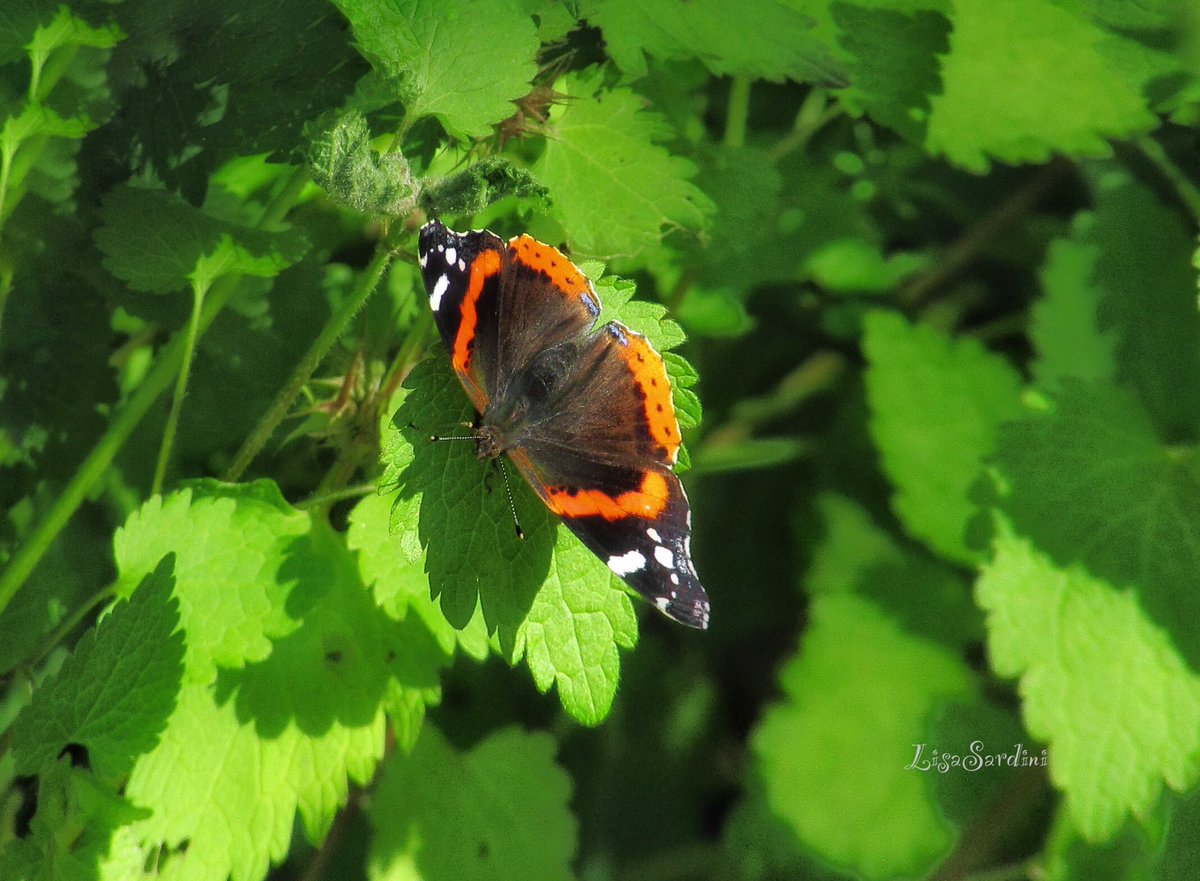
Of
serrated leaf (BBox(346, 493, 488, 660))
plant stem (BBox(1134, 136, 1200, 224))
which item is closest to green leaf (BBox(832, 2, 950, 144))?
plant stem (BBox(1134, 136, 1200, 224))

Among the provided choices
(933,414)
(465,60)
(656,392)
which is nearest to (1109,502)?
(933,414)

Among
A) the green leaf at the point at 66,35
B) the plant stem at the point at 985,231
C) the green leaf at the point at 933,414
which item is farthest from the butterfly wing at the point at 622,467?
the plant stem at the point at 985,231

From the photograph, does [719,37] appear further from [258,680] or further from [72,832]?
[72,832]

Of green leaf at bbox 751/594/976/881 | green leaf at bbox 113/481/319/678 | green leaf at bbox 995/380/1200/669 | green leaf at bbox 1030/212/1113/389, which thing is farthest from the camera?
green leaf at bbox 1030/212/1113/389

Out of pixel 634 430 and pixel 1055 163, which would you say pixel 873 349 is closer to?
pixel 1055 163

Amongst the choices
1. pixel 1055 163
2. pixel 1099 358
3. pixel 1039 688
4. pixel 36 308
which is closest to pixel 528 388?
pixel 36 308

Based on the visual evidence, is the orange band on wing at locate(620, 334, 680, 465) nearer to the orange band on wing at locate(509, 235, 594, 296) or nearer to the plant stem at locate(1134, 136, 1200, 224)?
the orange band on wing at locate(509, 235, 594, 296)
